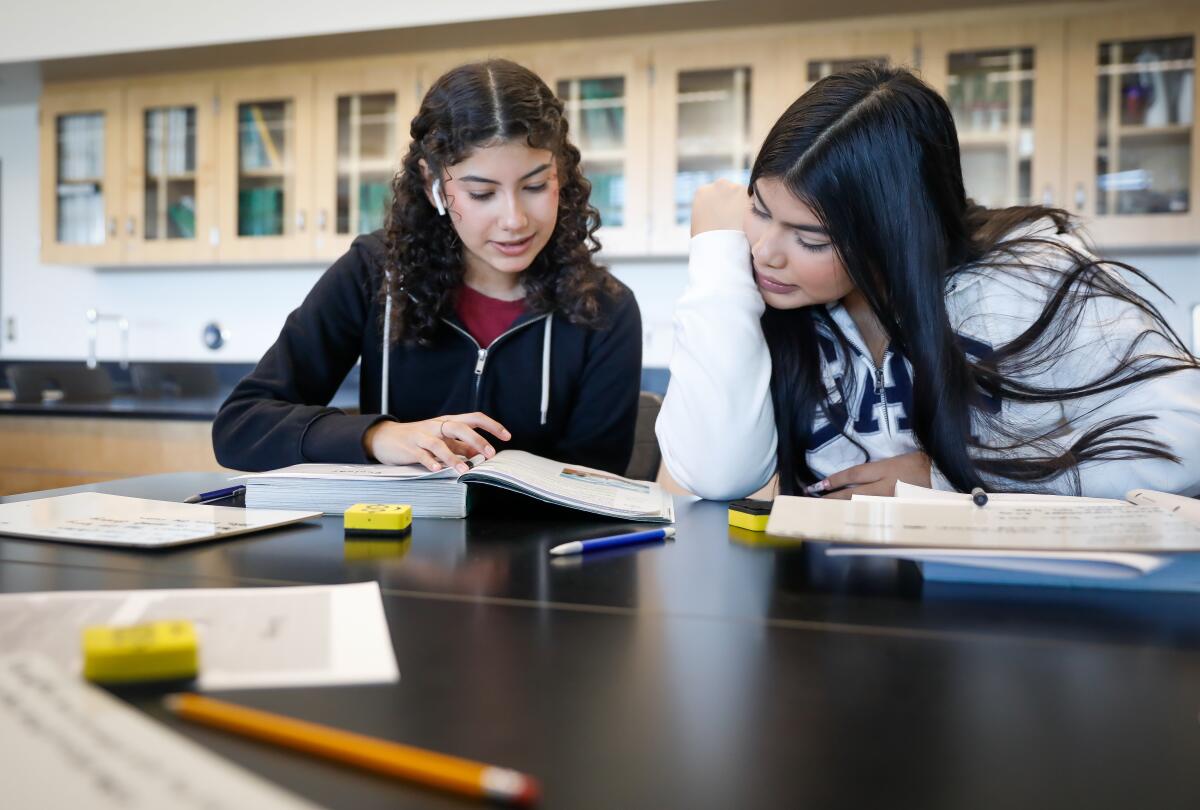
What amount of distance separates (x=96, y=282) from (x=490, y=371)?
3.02m

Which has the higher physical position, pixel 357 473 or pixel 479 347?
pixel 479 347

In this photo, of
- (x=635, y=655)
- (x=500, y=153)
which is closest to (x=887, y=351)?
(x=500, y=153)

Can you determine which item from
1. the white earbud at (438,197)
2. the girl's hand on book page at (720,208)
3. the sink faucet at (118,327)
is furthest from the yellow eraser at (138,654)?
the sink faucet at (118,327)

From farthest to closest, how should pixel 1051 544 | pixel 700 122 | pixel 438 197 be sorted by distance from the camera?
1. pixel 700 122
2. pixel 438 197
3. pixel 1051 544

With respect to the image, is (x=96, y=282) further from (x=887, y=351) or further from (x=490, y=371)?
(x=887, y=351)

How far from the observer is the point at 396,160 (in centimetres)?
319

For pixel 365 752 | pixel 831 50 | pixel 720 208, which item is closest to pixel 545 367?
pixel 720 208

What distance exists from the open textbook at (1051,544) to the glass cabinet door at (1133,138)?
2.28 metres

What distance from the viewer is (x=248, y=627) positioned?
50 centimetres

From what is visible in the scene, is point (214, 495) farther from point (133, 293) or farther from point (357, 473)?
point (133, 293)

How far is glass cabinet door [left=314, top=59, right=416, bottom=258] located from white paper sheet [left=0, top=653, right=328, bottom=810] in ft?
9.73

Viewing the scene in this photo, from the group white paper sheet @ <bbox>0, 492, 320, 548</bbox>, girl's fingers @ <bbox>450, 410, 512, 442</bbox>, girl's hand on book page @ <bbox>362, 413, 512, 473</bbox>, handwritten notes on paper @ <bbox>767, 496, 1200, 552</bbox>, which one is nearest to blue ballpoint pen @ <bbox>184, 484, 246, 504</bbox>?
Result: white paper sheet @ <bbox>0, 492, 320, 548</bbox>

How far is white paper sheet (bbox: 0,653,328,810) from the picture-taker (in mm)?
285

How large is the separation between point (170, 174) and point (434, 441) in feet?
9.44
